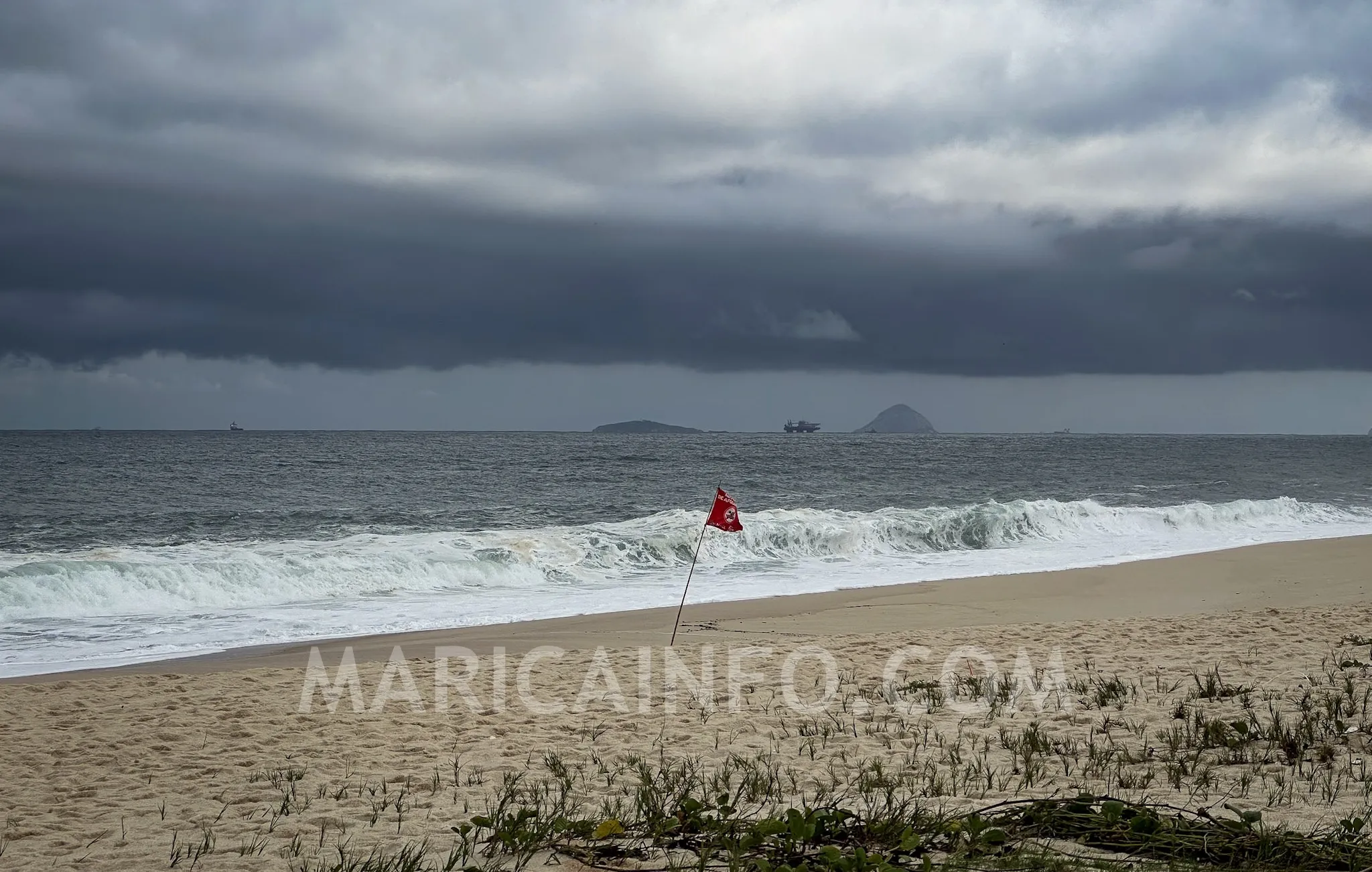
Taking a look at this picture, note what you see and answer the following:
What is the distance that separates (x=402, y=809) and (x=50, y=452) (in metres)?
90.9

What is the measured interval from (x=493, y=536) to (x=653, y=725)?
18035 millimetres

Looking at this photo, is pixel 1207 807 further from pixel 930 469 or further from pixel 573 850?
pixel 930 469

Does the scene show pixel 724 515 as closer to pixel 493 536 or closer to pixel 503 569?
pixel 503 569

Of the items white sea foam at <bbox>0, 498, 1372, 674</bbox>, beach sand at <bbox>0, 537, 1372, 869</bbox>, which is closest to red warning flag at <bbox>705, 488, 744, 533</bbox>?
beach sand at <bbox>0, 537, 1372, 869</bbox>

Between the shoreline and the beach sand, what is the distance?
158 mm

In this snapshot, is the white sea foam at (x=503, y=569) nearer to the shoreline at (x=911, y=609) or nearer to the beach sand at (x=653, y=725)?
the shoreline at (x=911, y=609)

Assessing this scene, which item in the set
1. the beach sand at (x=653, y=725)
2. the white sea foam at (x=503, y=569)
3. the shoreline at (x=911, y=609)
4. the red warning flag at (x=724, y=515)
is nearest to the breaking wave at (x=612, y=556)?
the white sea foam at (x=503, y=569)

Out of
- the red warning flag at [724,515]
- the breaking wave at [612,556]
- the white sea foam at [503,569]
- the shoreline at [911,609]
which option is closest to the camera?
the red warning flag at [724,515]

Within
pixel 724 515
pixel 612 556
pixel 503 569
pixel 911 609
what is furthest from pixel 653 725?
pixel 612 556

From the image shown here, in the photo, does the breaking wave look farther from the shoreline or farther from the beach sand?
the beach sand

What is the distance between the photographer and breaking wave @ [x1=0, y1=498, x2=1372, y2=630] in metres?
17.8

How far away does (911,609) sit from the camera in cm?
1566

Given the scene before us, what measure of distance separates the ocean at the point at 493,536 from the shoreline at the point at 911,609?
96 centimetres

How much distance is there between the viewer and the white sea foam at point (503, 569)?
1512 centimetres
